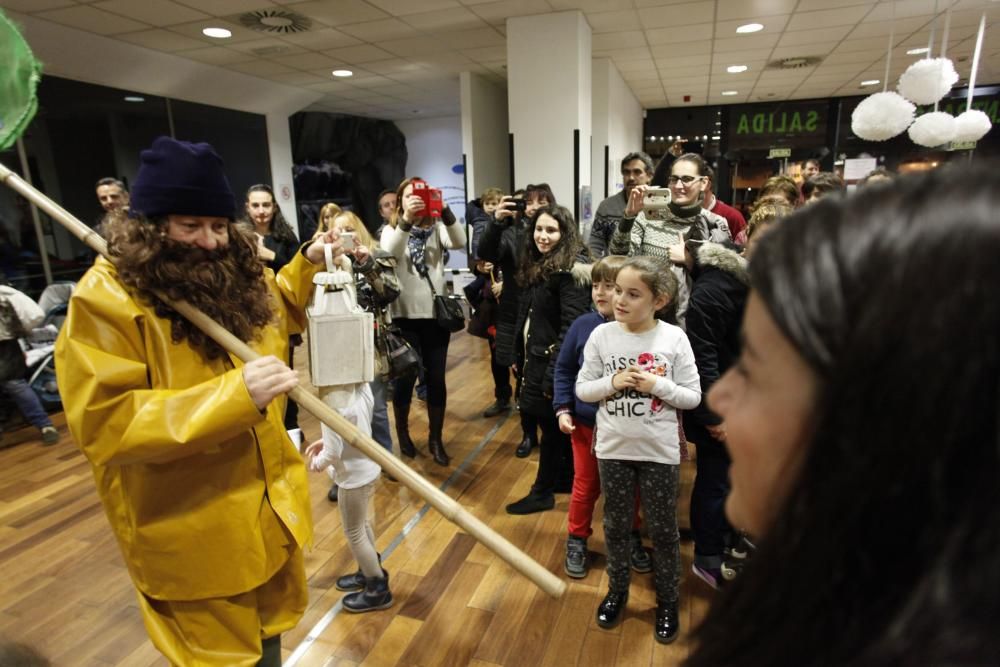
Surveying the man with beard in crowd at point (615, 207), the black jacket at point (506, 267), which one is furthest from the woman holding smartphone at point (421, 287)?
the man with beard in crowd at point (615, 207)

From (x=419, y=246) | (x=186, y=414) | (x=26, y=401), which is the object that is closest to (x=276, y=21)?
(x=419, y=246)

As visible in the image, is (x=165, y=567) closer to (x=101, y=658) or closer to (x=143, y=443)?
(x=143, y=443)

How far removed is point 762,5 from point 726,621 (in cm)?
552

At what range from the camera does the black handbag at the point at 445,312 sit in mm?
3242

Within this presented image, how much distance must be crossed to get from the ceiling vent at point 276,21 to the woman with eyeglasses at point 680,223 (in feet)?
11.7

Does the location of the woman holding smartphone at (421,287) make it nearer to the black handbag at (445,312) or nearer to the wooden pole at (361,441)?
the black handbag at (445,312)

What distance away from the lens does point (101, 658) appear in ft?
A: 6.63

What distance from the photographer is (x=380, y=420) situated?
2744 mm

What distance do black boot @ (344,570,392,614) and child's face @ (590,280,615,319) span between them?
1367 millimetres

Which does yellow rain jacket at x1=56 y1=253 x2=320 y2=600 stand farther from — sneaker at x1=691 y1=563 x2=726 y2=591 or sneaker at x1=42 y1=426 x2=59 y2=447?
sneaker at x1=42 y1=426 x2=59 y2=447

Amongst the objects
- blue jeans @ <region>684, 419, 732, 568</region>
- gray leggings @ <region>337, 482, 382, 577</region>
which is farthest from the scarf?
blue jeans @ <region>684, 419, 732, 568</region>

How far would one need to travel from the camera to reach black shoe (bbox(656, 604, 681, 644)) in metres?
2.00

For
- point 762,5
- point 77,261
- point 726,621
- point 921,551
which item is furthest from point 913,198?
point 77,261

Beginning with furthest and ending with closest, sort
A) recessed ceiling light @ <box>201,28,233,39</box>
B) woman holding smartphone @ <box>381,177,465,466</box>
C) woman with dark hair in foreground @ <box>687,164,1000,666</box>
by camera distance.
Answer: recessed ceiling light @ <box>201,28,233,39</box>, woman holding smartphone @ <box>381,177,465,466</box>, woman with dark hair in foreground @ <box>687,164,1000,666</box>
